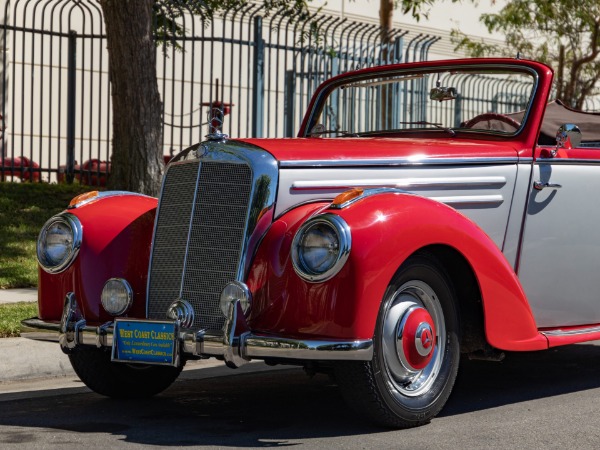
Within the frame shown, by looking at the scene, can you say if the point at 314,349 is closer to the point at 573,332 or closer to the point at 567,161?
the point at 573,332

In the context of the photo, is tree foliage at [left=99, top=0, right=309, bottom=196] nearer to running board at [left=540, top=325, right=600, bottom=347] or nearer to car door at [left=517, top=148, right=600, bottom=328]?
car door at [left=517, top=148, right=600, bottom=328]

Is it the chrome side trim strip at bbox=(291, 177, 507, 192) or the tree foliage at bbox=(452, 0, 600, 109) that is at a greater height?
the tree foliage at bbox=(452, 0, 600, 109)

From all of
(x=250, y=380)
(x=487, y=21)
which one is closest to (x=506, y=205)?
(x=250, y=380)

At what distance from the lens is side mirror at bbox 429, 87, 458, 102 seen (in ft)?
22.2

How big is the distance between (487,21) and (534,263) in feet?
55.6

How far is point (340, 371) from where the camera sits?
16.3 feet

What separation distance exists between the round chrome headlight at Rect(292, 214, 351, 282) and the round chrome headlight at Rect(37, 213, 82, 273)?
1.36 meters

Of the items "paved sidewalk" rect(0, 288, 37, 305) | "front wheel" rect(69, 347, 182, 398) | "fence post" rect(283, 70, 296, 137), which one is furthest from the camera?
"fence post" rect(283, 70, 296, 137)

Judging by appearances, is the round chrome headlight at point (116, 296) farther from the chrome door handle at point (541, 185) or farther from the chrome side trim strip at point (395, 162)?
the chrome door handle at point (541, 185)

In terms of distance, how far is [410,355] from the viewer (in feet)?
17.0

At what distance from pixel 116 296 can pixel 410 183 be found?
5.08ft

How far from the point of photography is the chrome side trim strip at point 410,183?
212 inches

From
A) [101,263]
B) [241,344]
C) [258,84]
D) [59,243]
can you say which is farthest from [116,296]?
[258,84]

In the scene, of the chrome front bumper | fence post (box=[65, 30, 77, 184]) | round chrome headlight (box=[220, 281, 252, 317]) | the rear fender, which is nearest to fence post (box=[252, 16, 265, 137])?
fence post (box=[65, 30, 77, 184])
